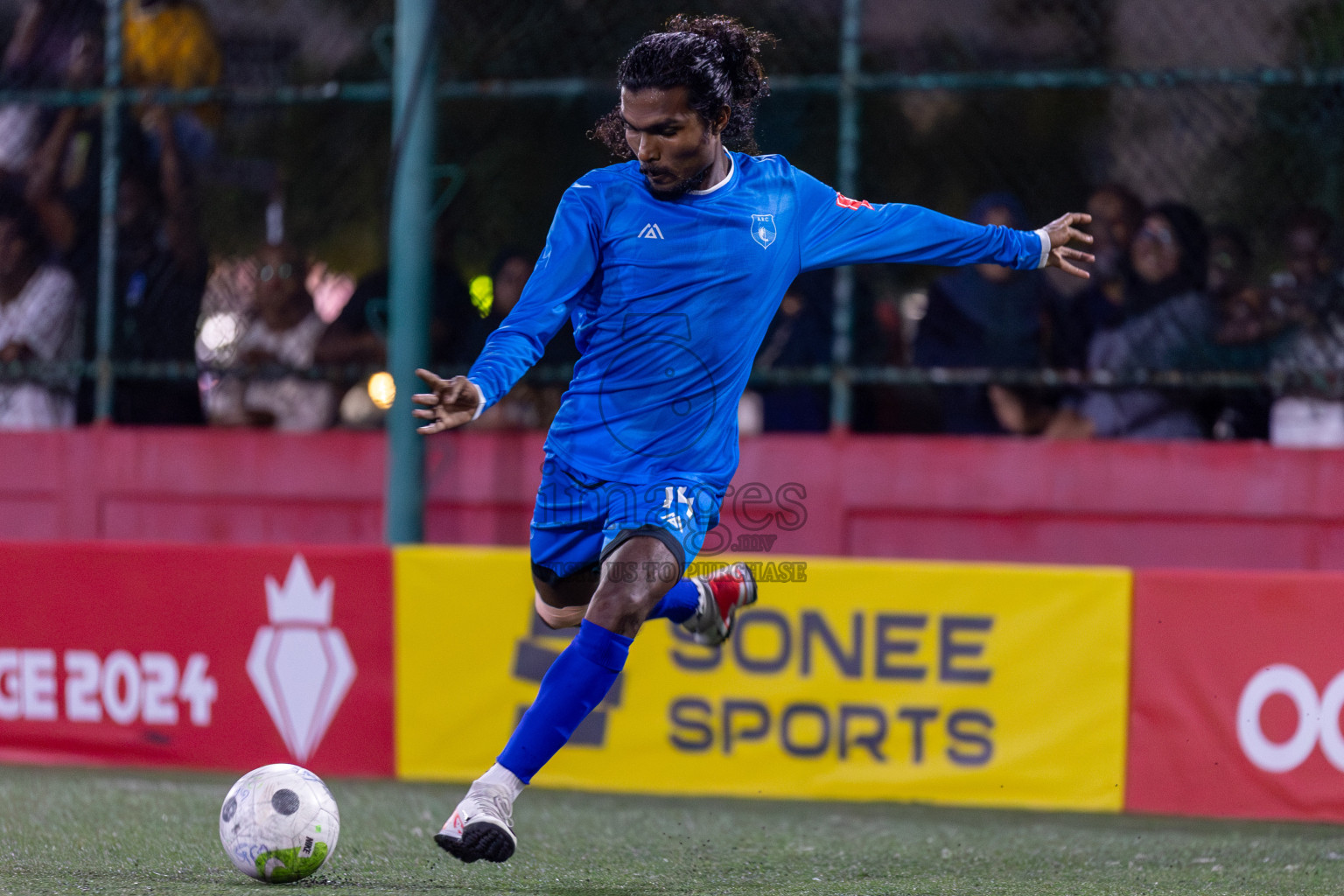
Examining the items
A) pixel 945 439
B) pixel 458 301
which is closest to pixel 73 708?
pixel 458 301

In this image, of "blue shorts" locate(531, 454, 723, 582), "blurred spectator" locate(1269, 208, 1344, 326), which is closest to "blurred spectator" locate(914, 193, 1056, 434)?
"blurred spectator" locate(1269, 208, 1344, 326)

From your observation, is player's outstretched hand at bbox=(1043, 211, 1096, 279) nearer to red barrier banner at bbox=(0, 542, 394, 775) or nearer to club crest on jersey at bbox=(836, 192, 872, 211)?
club crest on jersey at bbox=(836, 192, 872, 211)

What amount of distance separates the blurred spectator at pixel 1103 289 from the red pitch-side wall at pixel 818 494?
47cm

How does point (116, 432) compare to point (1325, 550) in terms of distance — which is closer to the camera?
point (1325, 550)

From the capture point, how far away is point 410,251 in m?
7.65

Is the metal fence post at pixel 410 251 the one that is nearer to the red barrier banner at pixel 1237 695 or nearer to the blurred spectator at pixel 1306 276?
the red barrier banner at pixel 1237 695

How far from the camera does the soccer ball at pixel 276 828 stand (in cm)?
435

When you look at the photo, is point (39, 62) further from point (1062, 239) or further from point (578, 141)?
point (1062, 239)

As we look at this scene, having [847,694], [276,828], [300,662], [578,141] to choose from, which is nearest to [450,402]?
[276,828]

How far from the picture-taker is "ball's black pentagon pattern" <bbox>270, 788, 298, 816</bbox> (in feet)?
14.3

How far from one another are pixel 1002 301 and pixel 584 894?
13.0ft

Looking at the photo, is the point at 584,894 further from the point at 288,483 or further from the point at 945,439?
the point at 288,483

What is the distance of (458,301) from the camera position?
26.5 feet

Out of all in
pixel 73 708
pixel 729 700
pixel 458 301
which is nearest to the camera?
pixel 729 700
